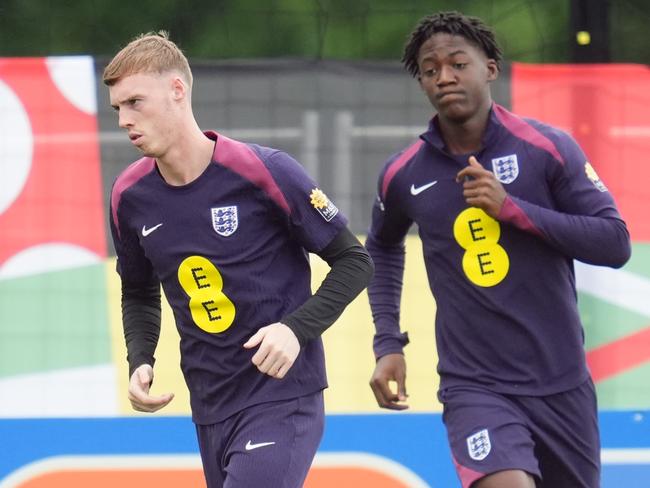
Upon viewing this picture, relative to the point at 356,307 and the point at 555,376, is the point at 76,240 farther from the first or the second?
the point at 555,376

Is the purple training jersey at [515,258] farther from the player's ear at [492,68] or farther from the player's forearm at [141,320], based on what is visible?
A: the player's forearm at [141,320]

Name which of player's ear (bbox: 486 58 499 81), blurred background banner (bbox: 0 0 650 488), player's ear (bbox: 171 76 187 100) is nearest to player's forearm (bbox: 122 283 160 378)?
player's ear (bbox: 171 76 187 100)

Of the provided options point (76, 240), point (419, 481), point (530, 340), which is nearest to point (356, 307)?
point (419, 481)

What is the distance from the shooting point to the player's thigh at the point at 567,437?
4.38 meters

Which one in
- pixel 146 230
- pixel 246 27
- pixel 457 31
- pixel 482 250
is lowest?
pixel 482 250

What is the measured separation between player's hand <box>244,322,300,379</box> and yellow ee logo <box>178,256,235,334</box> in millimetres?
299

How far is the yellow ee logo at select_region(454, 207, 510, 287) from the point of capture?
4.41m

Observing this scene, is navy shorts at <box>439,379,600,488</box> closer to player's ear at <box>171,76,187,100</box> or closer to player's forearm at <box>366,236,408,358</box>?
player's forearm at <box>366,236,408,358</box>

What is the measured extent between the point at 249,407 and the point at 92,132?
2.29 meters

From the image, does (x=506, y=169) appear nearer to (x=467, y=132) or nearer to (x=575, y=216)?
(x=467, y=132)

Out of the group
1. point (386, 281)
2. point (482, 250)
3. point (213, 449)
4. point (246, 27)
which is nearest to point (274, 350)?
point (213, 449)

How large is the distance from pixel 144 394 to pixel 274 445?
400 millimetres

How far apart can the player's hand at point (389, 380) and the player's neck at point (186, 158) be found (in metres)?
1.04

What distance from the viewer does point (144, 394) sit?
157 inches
